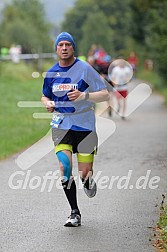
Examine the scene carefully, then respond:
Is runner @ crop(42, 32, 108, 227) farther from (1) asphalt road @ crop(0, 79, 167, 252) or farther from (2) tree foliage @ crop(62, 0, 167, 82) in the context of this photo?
(2) tree foliage @ crop(62, 0, 167, 82)

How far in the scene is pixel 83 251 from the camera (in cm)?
746

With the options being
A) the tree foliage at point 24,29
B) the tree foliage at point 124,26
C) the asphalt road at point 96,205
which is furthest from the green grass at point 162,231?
the tree foliage at point 24,29

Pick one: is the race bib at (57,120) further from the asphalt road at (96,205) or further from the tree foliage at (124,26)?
the tree foliage at (124,26)

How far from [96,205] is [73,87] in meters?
1.97

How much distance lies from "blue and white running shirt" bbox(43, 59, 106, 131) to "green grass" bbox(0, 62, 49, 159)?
6269 millimetres

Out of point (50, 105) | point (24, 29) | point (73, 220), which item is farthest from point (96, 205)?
point (24, 29)

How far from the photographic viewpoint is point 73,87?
336 inches

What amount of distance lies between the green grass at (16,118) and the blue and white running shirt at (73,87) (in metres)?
6.27

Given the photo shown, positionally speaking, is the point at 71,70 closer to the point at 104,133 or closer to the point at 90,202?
the point at 90,202

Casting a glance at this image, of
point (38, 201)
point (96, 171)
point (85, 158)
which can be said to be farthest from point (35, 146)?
point (85, 158)

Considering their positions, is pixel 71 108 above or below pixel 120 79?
above

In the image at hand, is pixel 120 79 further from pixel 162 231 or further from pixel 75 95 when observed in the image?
Result: pixel 162 231

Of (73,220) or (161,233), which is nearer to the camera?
(161,233)

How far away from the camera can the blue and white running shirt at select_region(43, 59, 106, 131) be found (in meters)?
8.56
